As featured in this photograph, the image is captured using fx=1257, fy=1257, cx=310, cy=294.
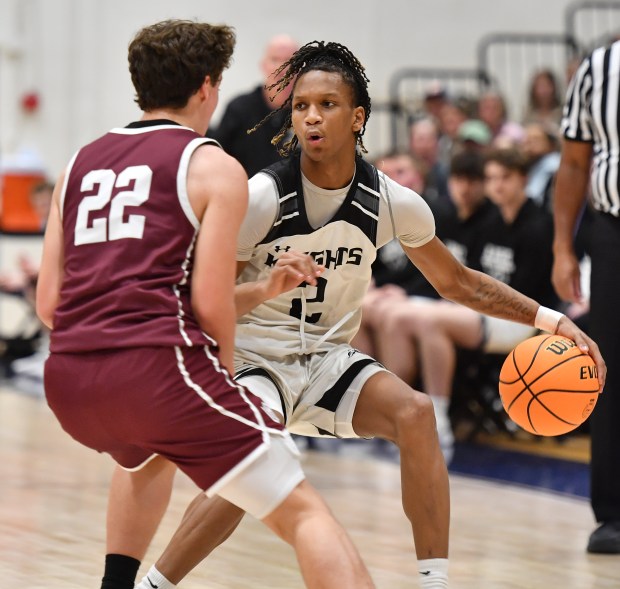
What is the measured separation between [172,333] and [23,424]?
218 inches

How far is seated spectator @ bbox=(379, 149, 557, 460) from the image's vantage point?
7082 millimetres

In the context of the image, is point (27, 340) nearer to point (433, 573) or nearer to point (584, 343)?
point (584, 343)

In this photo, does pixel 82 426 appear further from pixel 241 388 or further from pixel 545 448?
pixel 545 448

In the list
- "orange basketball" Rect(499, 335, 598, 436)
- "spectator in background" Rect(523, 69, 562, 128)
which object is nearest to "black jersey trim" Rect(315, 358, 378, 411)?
"orange basketball" Rect(499, 335, 598, 436)

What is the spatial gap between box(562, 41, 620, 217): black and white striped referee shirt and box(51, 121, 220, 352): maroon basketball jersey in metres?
2.28

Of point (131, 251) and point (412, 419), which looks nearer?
point (131, 251)

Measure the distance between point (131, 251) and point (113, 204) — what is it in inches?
4.7

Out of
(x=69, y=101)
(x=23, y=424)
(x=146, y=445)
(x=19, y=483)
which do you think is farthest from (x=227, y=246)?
(x=69, y=101)

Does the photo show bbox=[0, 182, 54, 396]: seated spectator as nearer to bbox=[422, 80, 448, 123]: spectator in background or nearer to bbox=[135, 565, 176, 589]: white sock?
bbox=[422, 80, 448, 123]: spectator in background

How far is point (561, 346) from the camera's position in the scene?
3738 mm

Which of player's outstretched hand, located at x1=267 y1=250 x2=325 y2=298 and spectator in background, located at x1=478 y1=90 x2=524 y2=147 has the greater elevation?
player's outstretched hand, located at x1=267 y1=250 x2=325 y2=298

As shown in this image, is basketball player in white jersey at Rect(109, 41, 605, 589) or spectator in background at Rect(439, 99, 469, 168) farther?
spectator in background at Rect(439, 99, 469, 168)

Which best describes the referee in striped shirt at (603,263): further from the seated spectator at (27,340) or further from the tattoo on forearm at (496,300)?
the seated spectator at (27,340)

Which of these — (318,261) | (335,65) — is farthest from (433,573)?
(335,65)
